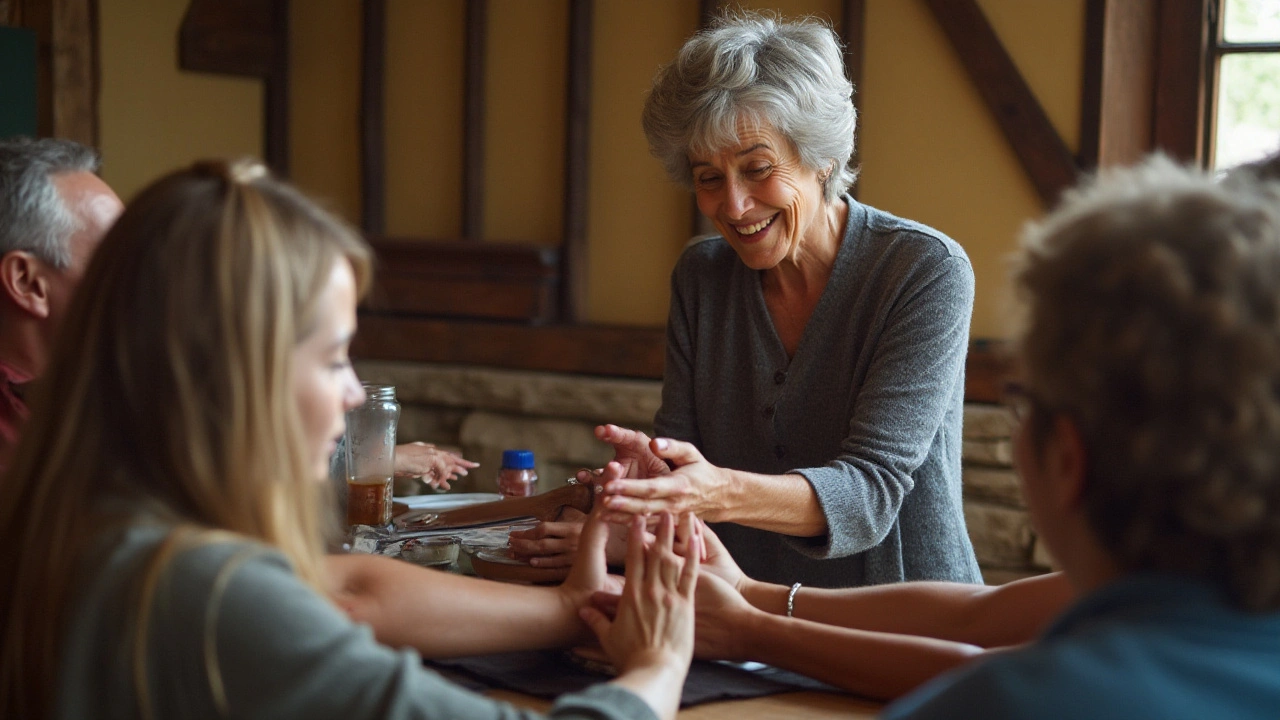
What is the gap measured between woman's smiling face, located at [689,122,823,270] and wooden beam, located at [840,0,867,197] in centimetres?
183

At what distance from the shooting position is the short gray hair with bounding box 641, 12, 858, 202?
2.24 metres

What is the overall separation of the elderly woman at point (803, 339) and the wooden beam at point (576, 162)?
2.20 metres

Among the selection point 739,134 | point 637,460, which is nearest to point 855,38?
point 739,134

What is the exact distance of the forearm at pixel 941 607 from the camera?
1.63 m

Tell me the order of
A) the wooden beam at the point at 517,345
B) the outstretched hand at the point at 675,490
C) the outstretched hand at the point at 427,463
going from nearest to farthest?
the outstretched hand at the point at 675,490 → the outstretched hand at the point at 427,463 → the wooden beam at the point at 517,345

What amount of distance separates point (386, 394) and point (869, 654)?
105 centimetres

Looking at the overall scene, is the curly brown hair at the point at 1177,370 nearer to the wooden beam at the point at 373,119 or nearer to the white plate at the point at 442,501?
the white plate at the point at 442,501

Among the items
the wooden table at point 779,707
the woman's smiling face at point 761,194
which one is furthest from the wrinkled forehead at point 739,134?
the wooden table at point 779,707

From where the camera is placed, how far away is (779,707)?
1.42 m

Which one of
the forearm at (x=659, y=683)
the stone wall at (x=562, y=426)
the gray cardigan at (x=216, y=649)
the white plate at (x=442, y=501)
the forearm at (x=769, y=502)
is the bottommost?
the stone wall at (x=562, y=426)

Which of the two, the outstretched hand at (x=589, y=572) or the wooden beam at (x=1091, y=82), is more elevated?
the wooden beam at (x=1091, y=82)

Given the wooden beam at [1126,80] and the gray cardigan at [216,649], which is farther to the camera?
the wooden beam at [1126,80]

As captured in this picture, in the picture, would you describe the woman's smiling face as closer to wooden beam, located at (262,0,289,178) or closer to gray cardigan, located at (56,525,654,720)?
gray cardigan, located at (56,525,654,720)

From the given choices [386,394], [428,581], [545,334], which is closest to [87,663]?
[428,581]
